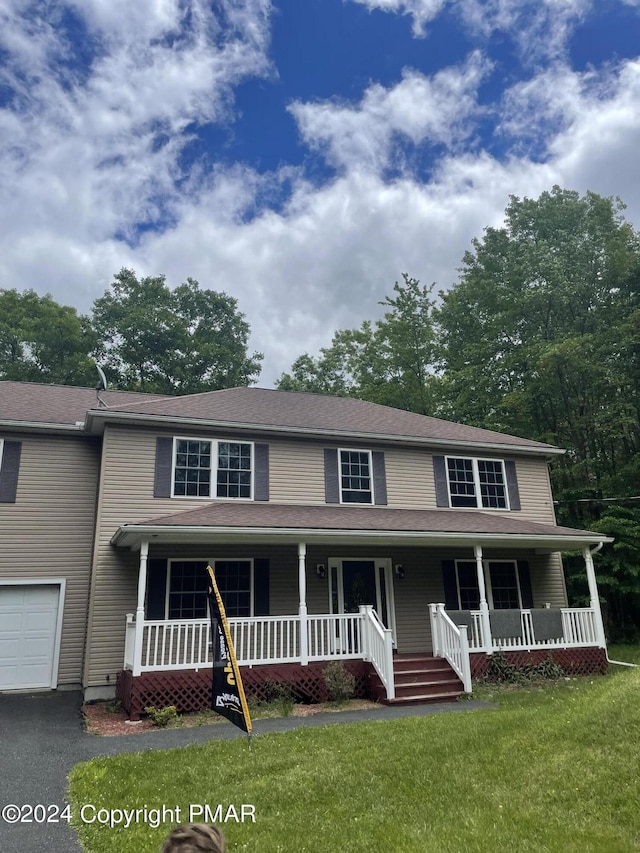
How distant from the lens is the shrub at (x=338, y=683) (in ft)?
31.9

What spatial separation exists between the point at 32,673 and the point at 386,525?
7.39 meters

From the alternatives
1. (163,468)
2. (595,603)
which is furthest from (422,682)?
(163,468)

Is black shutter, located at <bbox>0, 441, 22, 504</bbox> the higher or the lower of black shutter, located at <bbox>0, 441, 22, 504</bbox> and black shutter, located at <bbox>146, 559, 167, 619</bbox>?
the higher

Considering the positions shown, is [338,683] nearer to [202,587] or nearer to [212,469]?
[202,587]

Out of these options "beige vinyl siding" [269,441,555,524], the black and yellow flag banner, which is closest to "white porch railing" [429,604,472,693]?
"beige vinyl siding" [269,441,555,524]

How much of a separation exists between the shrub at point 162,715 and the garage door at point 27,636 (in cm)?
357

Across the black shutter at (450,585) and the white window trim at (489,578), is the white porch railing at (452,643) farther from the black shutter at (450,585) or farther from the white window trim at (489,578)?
the white window trim at (489,578)

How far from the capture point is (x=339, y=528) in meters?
10.7

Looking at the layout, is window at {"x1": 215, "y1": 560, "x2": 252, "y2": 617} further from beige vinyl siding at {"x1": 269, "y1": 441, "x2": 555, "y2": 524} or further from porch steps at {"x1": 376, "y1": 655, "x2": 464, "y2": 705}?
porch steps at {"x1": 376, "y1": 655, "x2": 464, "y2": 705}

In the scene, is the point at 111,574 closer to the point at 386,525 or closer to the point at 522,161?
the point at 386,525

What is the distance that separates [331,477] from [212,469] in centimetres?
273

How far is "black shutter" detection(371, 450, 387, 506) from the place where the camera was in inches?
523

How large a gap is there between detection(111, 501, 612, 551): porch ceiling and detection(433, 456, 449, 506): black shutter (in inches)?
11.3

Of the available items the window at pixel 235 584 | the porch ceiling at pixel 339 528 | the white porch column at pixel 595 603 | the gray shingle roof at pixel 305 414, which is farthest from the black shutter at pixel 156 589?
the white porch column at pixel 595 603
